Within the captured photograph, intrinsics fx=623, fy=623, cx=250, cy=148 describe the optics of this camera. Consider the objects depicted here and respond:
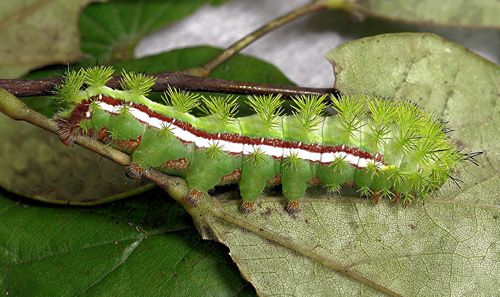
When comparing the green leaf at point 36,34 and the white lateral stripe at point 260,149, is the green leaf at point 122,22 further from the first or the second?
the white lateral stripe at point 260,149

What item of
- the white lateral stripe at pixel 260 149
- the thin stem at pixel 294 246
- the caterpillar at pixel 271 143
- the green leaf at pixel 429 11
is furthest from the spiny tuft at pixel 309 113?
the green leaf at pixel 429 11

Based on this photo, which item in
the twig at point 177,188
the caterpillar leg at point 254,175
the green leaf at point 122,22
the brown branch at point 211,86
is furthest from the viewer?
the green leaf at point 122,22

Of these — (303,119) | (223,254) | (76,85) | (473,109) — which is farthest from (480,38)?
(76,85)

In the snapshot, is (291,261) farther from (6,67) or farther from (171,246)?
(6,67)

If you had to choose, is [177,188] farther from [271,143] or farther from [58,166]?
[58,166]

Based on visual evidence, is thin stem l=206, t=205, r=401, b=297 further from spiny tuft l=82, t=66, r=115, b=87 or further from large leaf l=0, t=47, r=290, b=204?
spiny tuft l=82, t=66, r=115, b=87

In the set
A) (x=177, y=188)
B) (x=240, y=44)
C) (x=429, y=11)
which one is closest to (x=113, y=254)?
(x=177, y=188)
